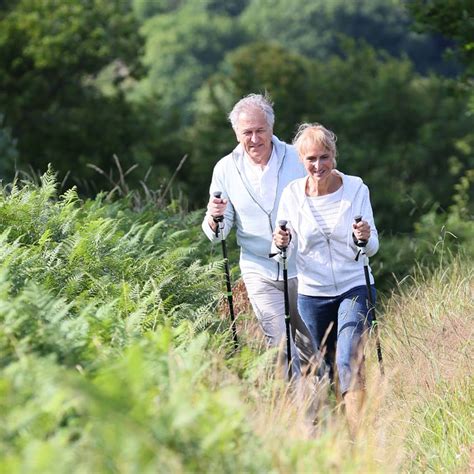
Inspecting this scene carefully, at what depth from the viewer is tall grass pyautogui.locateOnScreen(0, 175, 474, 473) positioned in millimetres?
4156

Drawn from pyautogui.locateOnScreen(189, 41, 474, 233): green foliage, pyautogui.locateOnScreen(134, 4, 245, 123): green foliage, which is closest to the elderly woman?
pyautogui.locateOnScreen(189, 41, 474, 233): green foliage

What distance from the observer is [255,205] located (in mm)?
7723

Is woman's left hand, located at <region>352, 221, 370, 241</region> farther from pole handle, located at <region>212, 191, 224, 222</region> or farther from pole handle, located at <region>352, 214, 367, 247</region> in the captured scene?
pole handle, located at <region>212, 191, 224, 222</region>

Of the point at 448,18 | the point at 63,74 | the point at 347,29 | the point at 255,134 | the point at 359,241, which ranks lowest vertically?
the point at 347,29

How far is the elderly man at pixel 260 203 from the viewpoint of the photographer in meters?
7.64

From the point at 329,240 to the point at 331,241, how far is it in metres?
0.01

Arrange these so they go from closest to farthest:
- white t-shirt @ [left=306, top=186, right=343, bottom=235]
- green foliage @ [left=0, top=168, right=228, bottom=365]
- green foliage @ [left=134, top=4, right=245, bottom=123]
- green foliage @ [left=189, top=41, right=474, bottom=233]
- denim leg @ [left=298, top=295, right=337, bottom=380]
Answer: green foliage @ [left=0, top=168, right=228, bottom=365] < white t-shirt @ [left=306, top=186, right=343, bottom=235] < denim leg @ [left=298, top=295, right=337, bottom=380] < green foliage @ [left=189, top=41, right=474, bottom=233] < green foliage @ [left=134, top=4, right=245, bottom=123]

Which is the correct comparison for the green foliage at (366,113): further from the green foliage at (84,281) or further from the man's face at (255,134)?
the man's face at (255,134)

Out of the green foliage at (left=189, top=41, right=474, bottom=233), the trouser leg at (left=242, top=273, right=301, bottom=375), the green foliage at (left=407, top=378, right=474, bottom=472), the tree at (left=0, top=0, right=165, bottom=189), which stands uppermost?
the trouser leg at (left=242, top=273, right=301, bottom=375)

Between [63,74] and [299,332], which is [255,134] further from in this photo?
[63,74]

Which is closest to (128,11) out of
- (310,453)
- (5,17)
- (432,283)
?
(5,17)

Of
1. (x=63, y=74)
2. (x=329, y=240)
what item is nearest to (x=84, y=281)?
(x=329, y=240)

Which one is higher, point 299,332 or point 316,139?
point 316,139

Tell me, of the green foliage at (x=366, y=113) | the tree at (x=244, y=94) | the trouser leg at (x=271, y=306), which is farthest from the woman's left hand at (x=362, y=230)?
the green foliage at (x=366, y=113)
